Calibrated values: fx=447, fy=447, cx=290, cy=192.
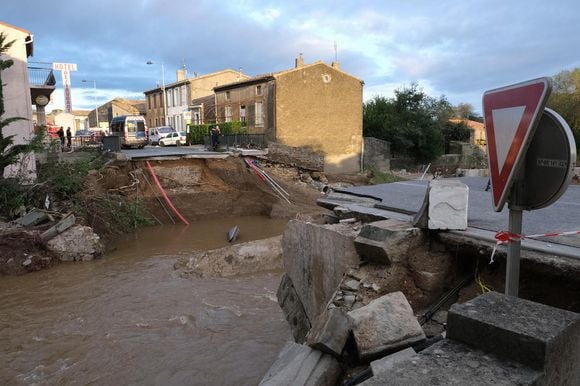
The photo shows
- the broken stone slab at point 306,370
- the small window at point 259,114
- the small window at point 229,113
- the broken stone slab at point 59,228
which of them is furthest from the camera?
the small window at point 229,113

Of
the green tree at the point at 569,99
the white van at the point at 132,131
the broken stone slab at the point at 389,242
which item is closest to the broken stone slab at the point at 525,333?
the broken stone slab at the point at 389,242

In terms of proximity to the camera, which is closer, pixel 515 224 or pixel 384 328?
pixel 515 224

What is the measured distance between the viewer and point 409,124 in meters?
36.2

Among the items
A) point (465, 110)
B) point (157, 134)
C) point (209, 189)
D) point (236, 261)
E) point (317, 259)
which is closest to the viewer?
point (317, 259)

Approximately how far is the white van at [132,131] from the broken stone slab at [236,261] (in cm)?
2115

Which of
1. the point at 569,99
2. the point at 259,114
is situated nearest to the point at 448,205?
the point at 259,114

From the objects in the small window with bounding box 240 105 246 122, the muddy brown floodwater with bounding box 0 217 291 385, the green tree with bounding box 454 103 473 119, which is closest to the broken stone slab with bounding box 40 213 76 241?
the muddy brown floodwater with bounding box 0 217 291 385

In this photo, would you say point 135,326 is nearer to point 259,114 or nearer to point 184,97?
point 259,114

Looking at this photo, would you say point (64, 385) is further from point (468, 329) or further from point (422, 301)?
point (468, 329)

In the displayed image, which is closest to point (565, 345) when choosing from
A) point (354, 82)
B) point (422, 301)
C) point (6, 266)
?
point (422, 301)

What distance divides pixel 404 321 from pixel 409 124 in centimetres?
3488

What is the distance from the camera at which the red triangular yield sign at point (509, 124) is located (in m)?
2.13

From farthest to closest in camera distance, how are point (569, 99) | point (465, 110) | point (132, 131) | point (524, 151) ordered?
point (465, 110) → point (569, 99) → point (132, 131) → point (524, 151)

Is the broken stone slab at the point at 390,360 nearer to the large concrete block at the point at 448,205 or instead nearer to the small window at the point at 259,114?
the large concrete block at the point at 448,205
